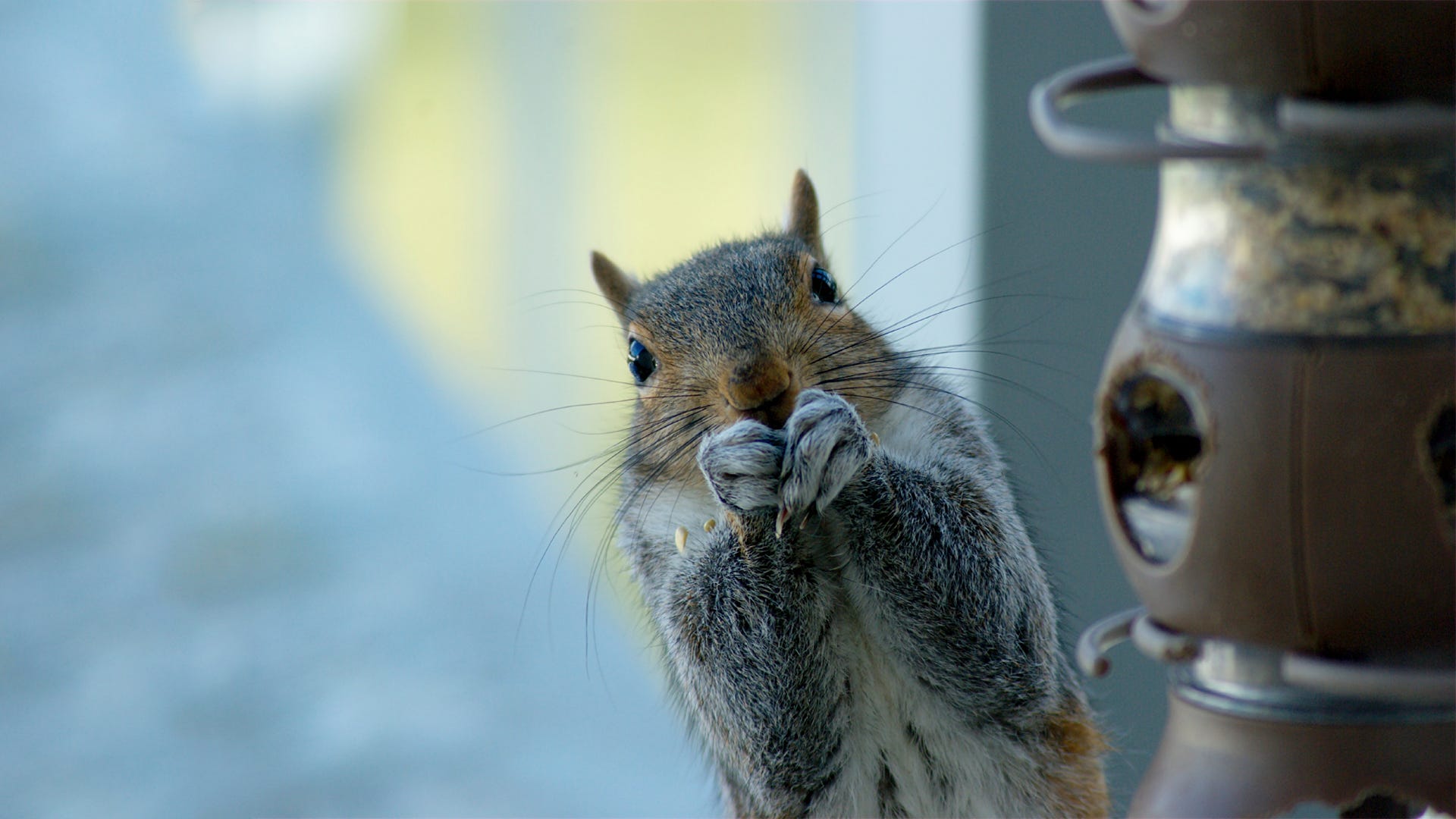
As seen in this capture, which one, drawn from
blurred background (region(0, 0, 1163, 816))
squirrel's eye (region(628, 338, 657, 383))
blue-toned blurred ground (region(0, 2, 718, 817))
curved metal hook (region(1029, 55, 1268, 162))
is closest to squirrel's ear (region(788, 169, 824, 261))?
squirrel's eye (region(628, 338, 657, 383))

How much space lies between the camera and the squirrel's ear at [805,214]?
1.60 meters

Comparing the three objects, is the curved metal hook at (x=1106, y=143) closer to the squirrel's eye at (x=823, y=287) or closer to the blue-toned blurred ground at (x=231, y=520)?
the squirrel's eye at (x=823, y=287)

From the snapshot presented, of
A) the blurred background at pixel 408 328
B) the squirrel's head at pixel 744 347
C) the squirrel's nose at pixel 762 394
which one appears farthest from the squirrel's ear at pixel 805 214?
the blurred background at pixel 408 328

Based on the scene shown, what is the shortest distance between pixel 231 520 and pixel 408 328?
636 millimetres

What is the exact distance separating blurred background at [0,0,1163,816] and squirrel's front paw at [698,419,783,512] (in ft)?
2.76

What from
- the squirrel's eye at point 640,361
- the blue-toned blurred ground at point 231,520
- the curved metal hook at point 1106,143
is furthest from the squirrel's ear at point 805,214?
the blue-toned blurred ground at point 231,520

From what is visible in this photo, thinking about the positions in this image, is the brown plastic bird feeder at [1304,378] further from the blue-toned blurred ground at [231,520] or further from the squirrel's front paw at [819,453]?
the blue-toned blurred ground at [231,520]

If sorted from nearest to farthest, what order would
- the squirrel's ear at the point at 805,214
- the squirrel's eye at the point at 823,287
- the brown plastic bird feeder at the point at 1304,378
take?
1. the brown plastic bird feeder at the point at 1304,378
2. the squirrel's eye at the point at 823,287
3. the squirrel's ear at the point at 805,214

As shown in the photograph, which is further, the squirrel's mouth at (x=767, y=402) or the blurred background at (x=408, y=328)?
the blurred background at (x=408, y=328)

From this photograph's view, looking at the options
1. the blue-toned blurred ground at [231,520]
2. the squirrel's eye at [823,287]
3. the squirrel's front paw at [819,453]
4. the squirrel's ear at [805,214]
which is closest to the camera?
the squirrel's front paw at [819,453]

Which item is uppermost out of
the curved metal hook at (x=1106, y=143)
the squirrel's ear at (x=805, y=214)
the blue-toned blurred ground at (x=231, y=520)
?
the curved metal hook at (x=1106, y=143)

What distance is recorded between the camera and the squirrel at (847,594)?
A: 50.6 inches

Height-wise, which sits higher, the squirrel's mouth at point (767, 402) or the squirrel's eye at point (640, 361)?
the squirrel's eye at point (640, 361)

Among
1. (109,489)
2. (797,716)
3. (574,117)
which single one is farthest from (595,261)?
(109,489)
